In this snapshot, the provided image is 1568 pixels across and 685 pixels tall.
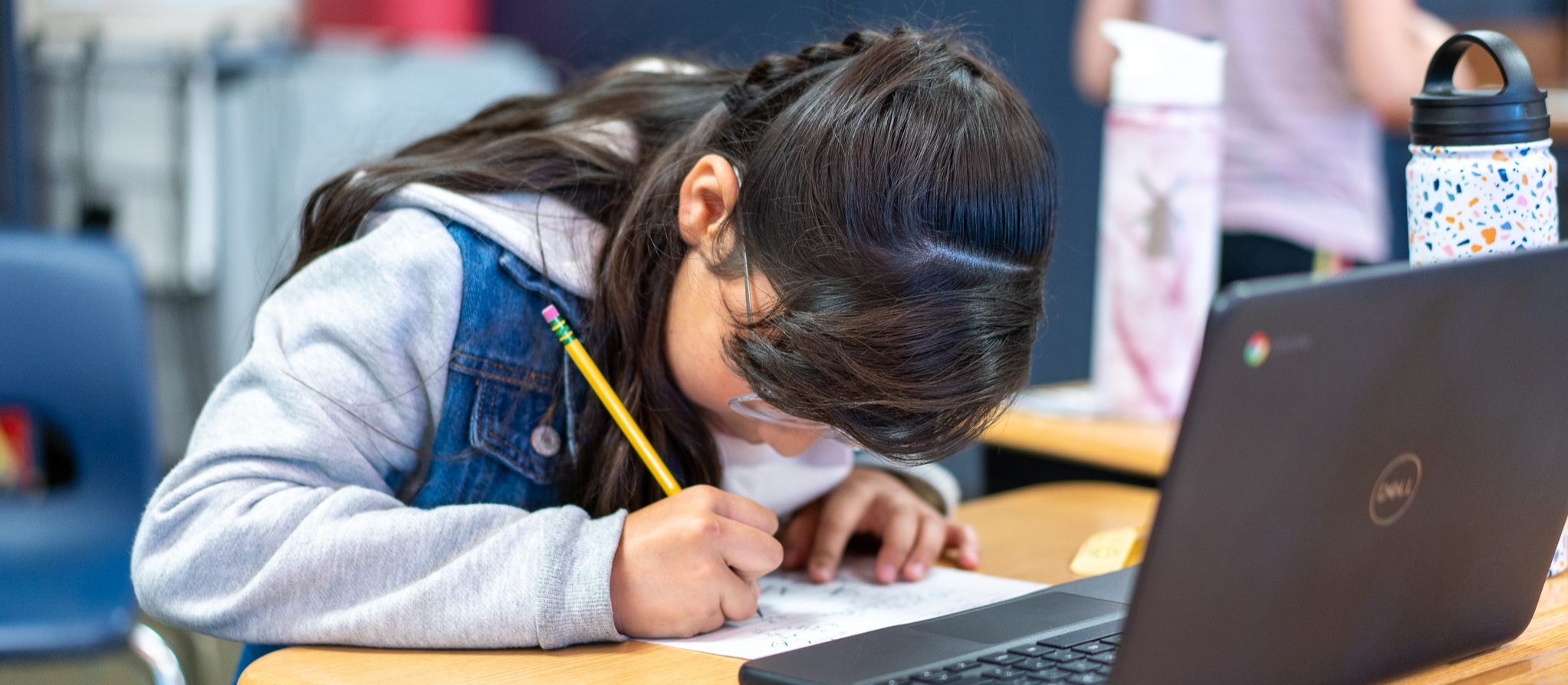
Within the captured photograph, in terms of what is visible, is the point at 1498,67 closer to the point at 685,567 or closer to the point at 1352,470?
the point at 1352,470

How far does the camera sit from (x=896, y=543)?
93 cm

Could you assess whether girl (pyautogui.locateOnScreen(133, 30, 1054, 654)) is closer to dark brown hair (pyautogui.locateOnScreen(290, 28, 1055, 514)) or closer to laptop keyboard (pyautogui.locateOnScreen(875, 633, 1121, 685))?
dark brown hair (pyautogui.locateOnScreen(290, 28, 1055, 514))

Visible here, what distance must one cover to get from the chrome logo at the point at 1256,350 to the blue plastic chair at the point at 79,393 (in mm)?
1233

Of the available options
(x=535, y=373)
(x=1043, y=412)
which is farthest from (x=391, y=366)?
(x=1043, y=412)

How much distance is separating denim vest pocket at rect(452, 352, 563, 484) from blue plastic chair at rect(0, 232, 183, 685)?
0.71 m

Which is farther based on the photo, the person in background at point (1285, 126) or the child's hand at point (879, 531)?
the person in background at point (1285, 126)

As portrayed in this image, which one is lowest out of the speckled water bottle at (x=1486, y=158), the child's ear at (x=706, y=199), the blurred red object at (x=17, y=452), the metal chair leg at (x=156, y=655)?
the metal chair leg at (x=156, y=655)

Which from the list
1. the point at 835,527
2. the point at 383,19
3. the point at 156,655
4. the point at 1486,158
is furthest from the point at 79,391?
the point at 383,19

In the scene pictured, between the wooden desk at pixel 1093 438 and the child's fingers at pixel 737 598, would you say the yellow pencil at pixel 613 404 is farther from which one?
the wooden desk at pixel 1093 438

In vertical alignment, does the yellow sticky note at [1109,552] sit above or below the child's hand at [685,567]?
below

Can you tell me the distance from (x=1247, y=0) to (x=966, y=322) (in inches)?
39.8

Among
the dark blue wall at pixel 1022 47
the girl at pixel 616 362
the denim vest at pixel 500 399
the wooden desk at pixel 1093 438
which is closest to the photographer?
the girl at pixel 616 362

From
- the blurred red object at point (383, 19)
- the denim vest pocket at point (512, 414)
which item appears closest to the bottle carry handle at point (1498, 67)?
the denim vest pocket at point (512, 414)

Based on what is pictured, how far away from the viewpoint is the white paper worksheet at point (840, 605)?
2.43 feet
